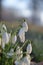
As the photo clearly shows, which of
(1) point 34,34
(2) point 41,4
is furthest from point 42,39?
(2) point 41,4

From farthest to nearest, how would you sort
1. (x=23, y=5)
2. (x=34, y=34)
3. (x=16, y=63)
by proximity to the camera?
(x=23, y=5), (x=34, y=34), (x=16, y=63)

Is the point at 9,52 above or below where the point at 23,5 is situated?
below

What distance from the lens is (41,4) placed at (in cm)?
215

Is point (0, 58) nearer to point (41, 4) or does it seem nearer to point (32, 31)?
point (32, 31)

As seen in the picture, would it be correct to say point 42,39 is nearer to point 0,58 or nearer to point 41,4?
point 41,4

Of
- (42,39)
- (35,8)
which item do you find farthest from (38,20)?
(42,39)

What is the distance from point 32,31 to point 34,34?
0.12 ft

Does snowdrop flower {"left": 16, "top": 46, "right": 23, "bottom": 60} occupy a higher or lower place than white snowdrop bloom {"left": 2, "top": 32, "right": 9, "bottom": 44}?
lower

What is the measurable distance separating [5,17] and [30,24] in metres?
0.27

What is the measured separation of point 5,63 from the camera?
37.0 inches

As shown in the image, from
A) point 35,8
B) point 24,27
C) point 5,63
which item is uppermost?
point 35,8

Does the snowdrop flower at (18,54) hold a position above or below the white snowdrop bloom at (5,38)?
below

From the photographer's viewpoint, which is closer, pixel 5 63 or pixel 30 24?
pixel 5 63

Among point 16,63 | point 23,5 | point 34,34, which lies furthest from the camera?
point 23,5
